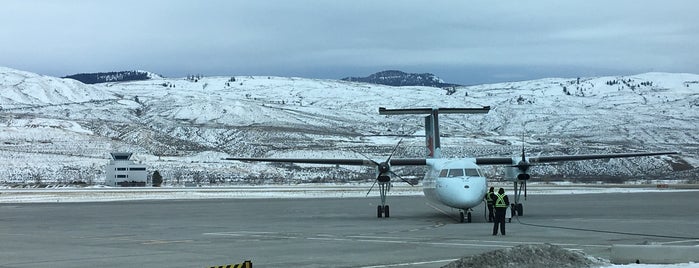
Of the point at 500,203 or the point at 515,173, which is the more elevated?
the point at 515,173

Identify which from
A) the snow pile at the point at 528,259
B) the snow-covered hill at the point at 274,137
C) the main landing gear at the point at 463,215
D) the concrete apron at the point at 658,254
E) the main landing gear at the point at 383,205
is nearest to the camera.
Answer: the snow pile at the point at 528,259

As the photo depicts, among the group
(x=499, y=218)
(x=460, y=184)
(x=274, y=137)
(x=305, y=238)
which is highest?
(x=274, y=137)

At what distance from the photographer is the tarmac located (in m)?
16.7

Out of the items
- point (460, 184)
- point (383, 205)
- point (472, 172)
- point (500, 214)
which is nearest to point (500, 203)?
point (500, 214)

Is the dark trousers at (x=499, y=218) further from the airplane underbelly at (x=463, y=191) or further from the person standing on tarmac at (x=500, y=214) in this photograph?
the airplane underbelly at (x=463, y=191)

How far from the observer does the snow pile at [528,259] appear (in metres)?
13.3

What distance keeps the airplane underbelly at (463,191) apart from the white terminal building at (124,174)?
224 feet

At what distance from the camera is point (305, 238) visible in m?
22.1

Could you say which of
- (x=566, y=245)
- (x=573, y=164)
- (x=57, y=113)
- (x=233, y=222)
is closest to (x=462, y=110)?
(x=233, y=222)

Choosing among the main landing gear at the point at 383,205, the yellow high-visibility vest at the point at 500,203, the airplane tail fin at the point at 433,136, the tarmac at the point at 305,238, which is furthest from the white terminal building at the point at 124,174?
the yellow high-visibility vest at the point at 500,203

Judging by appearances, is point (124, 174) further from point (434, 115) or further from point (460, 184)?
point (460, 184)

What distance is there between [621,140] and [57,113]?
385ft

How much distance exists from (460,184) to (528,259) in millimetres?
14466

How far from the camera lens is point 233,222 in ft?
100
